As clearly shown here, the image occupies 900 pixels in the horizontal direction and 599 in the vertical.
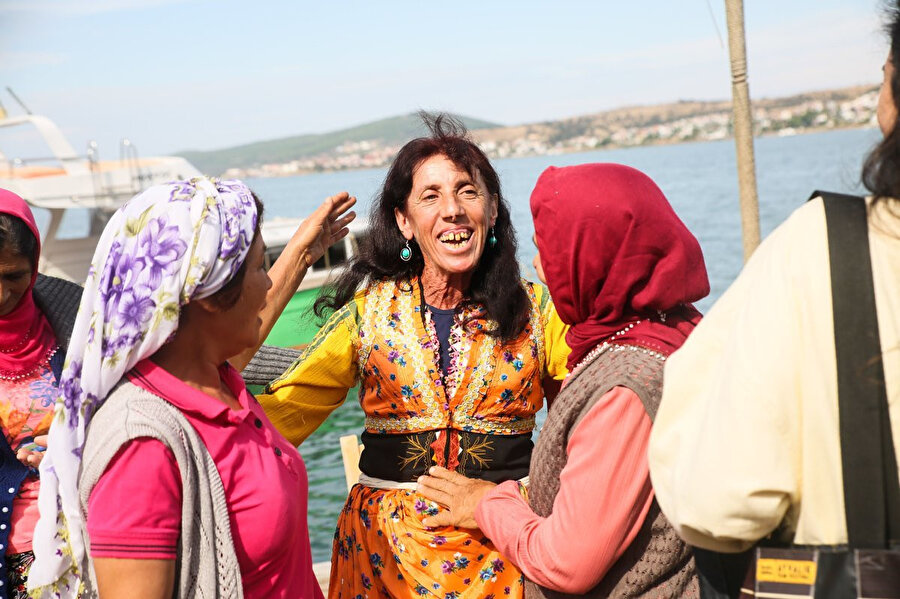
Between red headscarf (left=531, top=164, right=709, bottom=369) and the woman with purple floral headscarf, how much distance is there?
635 mm

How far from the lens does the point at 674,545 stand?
1.85 meters

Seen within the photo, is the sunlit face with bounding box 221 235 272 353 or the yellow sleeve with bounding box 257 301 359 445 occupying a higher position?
the sunlit face with bounding box 221 235 272 353

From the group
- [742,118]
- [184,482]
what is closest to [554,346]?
[184,482]

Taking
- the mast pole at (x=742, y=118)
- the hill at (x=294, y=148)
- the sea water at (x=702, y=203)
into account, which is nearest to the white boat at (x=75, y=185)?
the sea water at (x=702, y=203)

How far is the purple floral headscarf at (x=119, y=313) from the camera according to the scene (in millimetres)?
1601

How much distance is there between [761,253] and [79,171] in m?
20.6

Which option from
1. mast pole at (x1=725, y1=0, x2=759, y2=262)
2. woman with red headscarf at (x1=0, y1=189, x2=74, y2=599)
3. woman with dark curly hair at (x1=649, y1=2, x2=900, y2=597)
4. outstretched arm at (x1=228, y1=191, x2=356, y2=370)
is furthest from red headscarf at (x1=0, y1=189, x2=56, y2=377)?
mast pole at (x1=725, y1=0, x2=759, y2=262)

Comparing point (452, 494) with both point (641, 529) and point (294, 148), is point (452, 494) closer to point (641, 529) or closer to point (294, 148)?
point (641, 529)

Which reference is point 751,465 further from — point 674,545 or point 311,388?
point 311,388

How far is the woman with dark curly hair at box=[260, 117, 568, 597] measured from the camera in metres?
2.56

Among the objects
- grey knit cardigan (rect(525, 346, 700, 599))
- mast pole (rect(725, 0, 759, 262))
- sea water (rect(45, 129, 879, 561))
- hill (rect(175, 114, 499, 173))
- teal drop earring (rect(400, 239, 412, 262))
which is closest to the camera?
grey knit cardigan (rect(525, 346, 700, 599))

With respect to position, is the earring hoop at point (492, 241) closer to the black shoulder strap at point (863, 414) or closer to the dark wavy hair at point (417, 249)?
the dark wavy hair at point (417, 249)

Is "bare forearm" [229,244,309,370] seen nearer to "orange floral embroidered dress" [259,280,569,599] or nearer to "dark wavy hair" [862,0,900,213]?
"orange floral embroidered dress" [259,280,569,599]

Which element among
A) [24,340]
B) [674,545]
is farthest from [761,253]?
[24,340]
